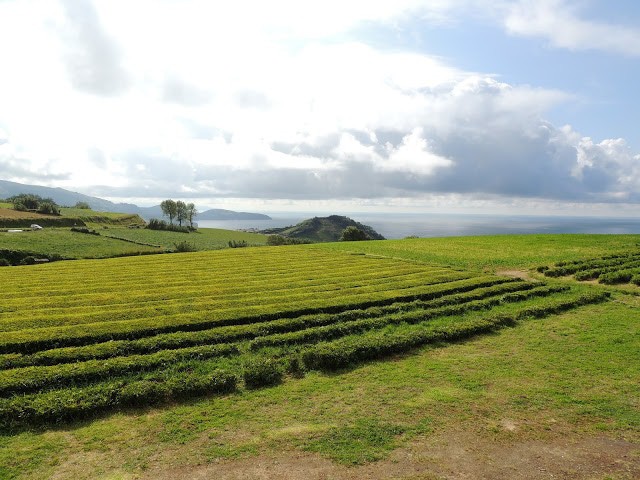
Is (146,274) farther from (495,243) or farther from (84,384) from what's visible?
(495,243)

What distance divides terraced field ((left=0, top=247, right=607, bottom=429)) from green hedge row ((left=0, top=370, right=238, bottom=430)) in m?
0.05

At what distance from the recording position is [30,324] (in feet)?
80.2

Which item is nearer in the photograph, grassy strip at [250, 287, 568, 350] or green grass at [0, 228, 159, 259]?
grassy strip at [250, 287, 568, 350]

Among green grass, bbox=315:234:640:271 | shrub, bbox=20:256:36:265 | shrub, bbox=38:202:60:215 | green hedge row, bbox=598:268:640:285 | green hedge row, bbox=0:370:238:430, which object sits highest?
shrub, bbox=38:202:60:215

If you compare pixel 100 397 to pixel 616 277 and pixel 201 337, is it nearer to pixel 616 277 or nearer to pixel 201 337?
pixel 201 337

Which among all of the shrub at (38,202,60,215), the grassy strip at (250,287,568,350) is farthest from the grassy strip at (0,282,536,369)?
the shrub at (38,202,60,215)

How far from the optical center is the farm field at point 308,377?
43.2 ft

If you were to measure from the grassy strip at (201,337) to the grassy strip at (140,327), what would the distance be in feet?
3.75

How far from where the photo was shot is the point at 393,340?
23250 millimetres

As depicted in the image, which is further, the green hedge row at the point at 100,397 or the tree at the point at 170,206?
the tree at the point at 170,206

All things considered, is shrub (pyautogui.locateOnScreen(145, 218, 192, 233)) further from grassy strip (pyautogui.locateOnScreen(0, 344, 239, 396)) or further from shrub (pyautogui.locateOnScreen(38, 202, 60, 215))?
grassy strip (pyautogui.locateOnScreen(0, 344, 239, 396))

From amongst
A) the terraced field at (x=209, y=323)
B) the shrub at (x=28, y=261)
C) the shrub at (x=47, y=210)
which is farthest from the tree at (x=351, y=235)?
the shrub at (x=47, y=210)

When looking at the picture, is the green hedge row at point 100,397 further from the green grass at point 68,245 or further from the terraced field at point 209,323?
the green grass at point 68,245

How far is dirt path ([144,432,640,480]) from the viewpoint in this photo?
12.0 m
